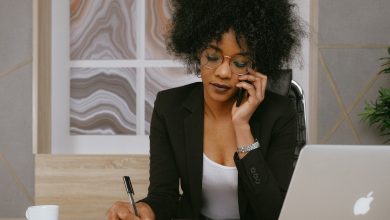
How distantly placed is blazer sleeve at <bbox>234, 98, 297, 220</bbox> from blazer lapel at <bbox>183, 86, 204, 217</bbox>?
0.15 meters

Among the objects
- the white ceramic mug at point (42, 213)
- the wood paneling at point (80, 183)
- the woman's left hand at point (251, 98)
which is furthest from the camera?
the wood paneling at point (80, 183)

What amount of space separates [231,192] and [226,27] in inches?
21.7

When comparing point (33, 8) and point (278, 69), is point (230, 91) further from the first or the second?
point (33, 8)

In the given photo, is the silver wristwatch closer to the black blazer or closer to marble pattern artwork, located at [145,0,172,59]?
the black blazer

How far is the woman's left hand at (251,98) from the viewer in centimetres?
172

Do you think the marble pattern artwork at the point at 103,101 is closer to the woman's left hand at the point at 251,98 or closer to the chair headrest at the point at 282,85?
the chair headrest at the point at 282,85

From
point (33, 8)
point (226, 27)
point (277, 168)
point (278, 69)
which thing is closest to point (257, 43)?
point (226, 27)

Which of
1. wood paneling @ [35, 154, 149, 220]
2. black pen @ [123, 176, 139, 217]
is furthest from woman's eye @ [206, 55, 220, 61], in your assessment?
wood paneling @ [35, 154, 149, 220]

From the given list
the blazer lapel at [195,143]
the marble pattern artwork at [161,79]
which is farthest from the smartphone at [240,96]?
the marble pattern artwork at [161,79]

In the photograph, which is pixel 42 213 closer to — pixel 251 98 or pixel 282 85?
pixel 251 98

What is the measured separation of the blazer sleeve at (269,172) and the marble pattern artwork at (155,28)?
181 centimetres

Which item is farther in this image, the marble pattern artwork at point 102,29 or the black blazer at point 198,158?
the marble pattern artwork at point 102,29

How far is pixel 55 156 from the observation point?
3219 mm

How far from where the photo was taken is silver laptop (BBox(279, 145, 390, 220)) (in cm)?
98
